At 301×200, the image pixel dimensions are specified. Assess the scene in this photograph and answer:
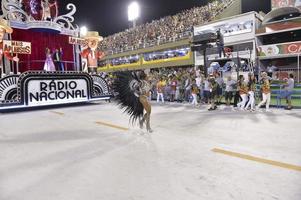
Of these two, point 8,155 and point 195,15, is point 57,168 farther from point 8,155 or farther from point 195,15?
point 195,15

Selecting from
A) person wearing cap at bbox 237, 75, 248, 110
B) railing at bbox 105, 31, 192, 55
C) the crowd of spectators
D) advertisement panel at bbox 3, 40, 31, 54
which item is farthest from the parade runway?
the crowd of spectators

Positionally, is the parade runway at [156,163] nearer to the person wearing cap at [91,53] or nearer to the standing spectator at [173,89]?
the standing spectator at [173,89]

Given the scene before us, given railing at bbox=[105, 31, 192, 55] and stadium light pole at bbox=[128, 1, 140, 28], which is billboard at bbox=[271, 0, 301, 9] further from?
stadium light pole at bbox=[128, 1, 140, 28]

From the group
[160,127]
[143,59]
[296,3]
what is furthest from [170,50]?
[160,127]

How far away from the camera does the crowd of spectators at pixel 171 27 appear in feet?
111

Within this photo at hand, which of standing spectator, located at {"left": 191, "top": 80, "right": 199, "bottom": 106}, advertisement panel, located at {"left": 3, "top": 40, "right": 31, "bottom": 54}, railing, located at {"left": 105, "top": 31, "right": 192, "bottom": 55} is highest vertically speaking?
railing, located at {"left": 105, "top": 31, "right": 192, "bottom": 55}

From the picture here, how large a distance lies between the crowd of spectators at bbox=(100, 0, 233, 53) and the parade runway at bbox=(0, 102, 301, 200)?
1128 inches

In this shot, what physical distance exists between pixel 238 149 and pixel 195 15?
33.4 m

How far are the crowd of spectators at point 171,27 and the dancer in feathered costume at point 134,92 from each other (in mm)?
27791

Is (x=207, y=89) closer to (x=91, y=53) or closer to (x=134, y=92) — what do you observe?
(x=134, y=92)

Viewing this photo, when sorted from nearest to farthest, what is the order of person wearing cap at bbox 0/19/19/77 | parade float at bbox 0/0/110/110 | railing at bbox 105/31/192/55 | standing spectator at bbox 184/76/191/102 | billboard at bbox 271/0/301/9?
person wearing cap at bbox 0/19/19/77 < parade float at bbox 0/0/110/110 < standing spectator at bbox 184/76/191/102 < billboard at bbox 271/0/301/9 < railing at bbox 105/31/192/55

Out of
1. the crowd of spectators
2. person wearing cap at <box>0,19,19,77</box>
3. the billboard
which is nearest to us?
person wearing cap at <box>0,19,19,77</box>

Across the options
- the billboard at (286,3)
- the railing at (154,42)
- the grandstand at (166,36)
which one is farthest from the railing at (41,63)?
the billboard at (286,3)

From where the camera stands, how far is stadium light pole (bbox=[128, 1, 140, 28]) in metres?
46.0
